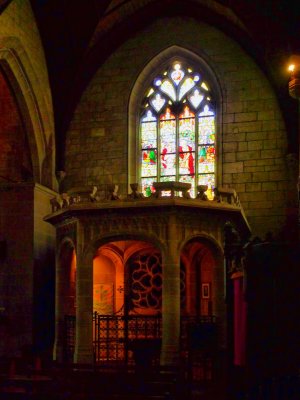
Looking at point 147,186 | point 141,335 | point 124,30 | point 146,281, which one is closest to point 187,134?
point 147,186

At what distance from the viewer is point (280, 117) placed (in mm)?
19016

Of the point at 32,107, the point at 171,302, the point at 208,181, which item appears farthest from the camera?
the point at 208,181

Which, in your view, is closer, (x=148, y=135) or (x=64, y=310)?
(x=64, y=310)

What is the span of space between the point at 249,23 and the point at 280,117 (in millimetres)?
2613

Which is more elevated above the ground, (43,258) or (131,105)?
(131,105)

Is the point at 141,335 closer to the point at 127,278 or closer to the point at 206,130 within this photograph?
the point at 127,278

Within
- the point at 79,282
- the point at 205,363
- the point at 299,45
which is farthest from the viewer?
the point at 299,45

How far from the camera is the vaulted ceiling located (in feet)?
61.1

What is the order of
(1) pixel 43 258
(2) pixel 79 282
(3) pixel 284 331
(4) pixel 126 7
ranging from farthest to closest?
(4) pixel 126 7
(1) pixel 43 258
(2) pixel 79 282
(3) pixel 284 331

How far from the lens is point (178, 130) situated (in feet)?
65.8

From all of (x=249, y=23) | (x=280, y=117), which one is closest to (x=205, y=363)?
(x=280, y=117)

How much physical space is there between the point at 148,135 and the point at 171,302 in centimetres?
649

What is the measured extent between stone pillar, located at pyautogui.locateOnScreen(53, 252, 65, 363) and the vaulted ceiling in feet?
14.7

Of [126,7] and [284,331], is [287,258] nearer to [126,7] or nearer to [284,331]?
[284,331]
